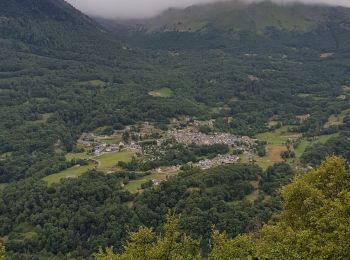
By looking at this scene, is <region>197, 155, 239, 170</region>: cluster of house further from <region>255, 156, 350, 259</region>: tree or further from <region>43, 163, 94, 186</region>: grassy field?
<region>255, 156, 350, 259</region>: tree

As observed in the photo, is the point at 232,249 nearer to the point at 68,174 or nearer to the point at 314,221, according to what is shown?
the point at 314,221

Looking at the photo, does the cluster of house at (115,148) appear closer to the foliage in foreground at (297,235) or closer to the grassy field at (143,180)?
the grassy field at (143,180)

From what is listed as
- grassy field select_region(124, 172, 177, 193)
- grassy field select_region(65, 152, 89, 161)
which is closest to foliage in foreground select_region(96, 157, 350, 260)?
grassy field select_region(124, 172, 177, 193)

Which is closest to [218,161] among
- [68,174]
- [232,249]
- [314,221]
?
[68,174]

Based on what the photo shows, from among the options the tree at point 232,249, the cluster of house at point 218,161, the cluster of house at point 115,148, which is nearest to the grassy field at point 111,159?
the cluster of house at point 115,148

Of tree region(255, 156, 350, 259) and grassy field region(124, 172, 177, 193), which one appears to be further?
grassy field region(124, 172, 177, 193)
